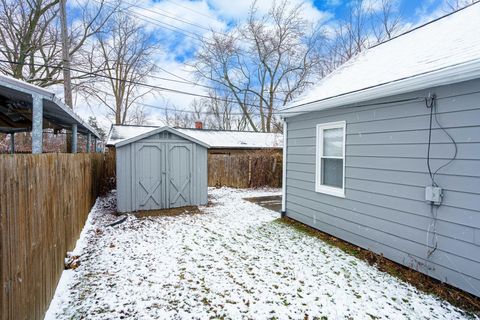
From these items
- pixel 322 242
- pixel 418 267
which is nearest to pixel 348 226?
pixel 322 242

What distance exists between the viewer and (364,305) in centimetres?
278

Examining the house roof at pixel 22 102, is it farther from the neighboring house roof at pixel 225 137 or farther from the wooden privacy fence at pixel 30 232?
the neighboring house roof at pixel 225 137

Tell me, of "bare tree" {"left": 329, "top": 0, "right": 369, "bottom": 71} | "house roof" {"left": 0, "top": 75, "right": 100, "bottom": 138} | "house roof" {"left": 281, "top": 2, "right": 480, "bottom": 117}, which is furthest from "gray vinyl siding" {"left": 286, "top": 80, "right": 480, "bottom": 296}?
"bare tree" {"left": 329, "top": 0, "right": 369, "bottom": 71}

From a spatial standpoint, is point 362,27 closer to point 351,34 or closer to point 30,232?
point 351,34

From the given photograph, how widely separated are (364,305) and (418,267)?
121cm

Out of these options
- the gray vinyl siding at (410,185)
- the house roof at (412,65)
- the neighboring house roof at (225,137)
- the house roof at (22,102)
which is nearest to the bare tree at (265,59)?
the neighboring house roof at (225,137)

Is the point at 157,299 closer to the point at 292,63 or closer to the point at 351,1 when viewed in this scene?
the point at 351,1

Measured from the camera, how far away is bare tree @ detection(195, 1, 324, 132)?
59.8 feet

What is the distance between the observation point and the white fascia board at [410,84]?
9.20 feet

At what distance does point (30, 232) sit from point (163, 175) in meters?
5.11

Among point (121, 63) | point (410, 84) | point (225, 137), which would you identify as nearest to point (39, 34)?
point (121, 63)

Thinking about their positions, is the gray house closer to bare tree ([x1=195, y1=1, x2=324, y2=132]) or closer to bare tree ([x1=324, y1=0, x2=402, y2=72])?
bare tree ([x1=324, y1=0, x2=402, y2=72])

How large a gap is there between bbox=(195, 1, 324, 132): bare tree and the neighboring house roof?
1.95 meters

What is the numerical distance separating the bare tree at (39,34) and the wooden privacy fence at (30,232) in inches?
436
